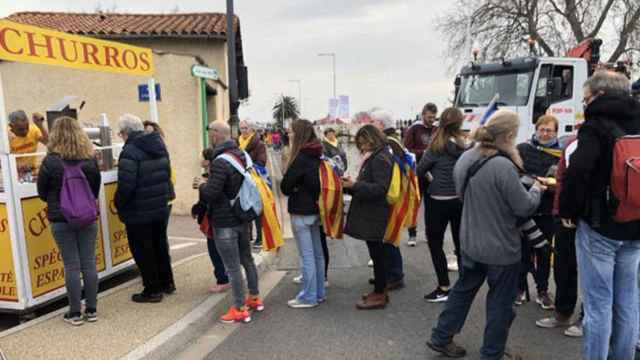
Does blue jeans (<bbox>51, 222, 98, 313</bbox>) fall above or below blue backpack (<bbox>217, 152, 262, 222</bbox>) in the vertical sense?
below

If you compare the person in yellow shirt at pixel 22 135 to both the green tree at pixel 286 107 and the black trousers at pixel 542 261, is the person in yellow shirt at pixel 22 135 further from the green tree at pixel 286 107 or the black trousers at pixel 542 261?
the green tree at pixel 286 107

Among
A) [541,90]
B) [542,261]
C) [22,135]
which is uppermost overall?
[541,90]

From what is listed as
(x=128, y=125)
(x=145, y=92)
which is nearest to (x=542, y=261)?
(x=128, y=125)

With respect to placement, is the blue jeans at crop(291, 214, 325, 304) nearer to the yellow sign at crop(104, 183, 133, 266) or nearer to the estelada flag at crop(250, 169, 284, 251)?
the estelada flag at crop(250, 169, 284, 251)

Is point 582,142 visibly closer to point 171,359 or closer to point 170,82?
point 171,359

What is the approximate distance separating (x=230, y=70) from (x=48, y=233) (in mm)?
4846

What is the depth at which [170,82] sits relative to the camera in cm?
1065

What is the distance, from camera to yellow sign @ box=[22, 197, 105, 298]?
450 cm

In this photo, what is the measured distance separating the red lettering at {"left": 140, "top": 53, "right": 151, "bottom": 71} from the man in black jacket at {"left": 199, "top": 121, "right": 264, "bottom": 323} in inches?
80.3

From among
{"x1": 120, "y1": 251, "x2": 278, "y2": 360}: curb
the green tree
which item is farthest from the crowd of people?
the green tree

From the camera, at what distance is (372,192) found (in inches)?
174

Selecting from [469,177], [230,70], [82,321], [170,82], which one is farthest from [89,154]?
[170,82]

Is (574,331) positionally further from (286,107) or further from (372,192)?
(286,107)

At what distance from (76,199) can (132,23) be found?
11.1 m
